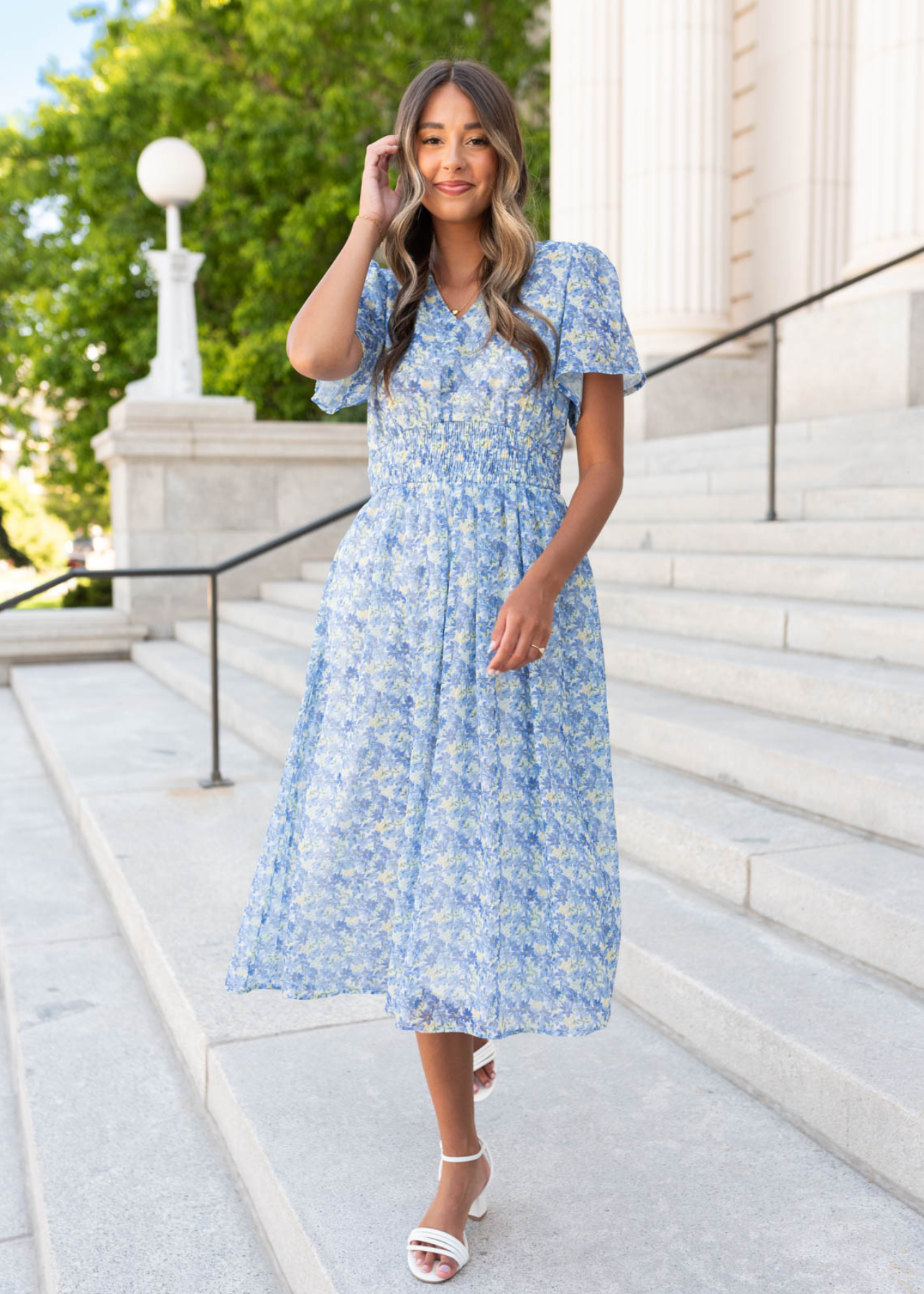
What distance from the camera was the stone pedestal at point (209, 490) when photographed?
986 cm

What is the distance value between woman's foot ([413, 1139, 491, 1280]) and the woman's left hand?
2.89ft

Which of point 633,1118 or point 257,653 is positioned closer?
point 633,1118

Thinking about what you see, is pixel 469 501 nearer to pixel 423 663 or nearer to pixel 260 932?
pixel 423 663

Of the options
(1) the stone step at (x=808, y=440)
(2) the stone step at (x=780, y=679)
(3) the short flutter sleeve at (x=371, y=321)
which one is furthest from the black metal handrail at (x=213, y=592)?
(3) the short flutter sleeve at (x=371, y=321)

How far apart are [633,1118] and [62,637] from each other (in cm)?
Result: 799

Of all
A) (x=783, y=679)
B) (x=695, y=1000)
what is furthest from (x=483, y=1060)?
(x=783, y=679)

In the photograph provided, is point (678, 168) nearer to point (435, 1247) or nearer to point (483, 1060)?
point (483, 1060)

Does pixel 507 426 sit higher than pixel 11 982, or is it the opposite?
pixel 507 426

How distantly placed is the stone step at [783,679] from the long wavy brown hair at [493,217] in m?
2.17

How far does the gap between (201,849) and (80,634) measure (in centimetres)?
577

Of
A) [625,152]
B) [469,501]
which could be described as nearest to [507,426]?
[469,501]

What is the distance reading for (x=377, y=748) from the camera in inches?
81.4

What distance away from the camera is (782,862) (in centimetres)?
314

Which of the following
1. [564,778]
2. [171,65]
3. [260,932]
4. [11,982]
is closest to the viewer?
[564,778]
